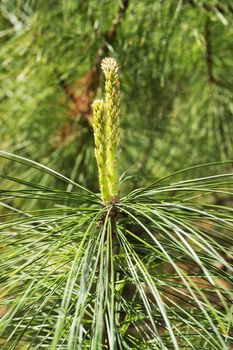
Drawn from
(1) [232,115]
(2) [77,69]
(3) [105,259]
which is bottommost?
(3) [105,259]

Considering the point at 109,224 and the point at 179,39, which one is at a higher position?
the point at 179,39

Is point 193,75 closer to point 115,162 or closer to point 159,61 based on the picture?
point 159,61

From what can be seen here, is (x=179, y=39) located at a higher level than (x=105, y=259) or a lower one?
higher

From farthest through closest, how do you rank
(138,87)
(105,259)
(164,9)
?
(138,87), (164,9), (105,259)

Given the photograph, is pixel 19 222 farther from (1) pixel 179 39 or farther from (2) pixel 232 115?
(2) pixel 232 115

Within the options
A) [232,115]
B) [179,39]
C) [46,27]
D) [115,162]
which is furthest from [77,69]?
[115,162]

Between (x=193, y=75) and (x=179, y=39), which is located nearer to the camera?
(x=179, y=39)

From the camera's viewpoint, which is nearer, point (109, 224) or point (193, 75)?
point (109, 224)

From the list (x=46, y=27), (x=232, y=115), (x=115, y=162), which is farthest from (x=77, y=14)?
(x=115, y=162)

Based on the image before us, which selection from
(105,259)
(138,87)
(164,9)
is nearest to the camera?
(105,259)
